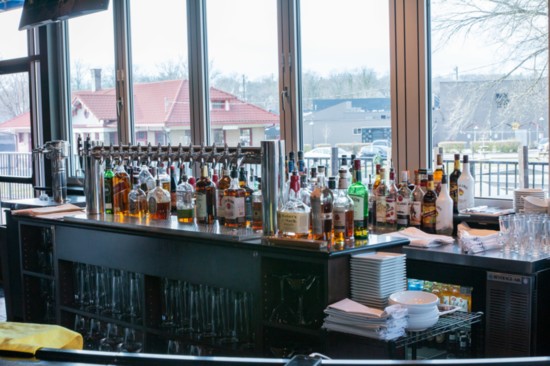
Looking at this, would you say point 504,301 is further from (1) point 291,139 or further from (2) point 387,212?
(1) point 291,139

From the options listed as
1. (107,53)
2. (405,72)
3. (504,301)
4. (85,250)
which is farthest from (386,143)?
(107,53)

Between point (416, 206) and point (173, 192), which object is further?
point (173, 192)

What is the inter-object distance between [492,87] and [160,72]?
3.10 meters

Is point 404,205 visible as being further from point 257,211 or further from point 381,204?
point 257,211

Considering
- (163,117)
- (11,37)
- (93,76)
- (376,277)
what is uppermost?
(11,37)

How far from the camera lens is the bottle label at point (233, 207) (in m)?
3.33

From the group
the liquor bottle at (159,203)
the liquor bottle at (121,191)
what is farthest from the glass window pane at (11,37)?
the liquor bottle at (159,203)

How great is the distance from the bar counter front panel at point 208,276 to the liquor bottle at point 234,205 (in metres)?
0.09

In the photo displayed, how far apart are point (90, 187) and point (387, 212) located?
174cm

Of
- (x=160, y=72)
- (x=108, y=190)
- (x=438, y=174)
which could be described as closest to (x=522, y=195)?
(x=438, y=174)

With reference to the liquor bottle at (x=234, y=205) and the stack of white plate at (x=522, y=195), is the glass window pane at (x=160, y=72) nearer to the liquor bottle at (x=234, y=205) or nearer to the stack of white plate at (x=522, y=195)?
the liquor bottle at (x=234, y=205)

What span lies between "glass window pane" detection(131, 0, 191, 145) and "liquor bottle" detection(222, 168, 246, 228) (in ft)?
8.74

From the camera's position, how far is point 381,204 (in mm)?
3990

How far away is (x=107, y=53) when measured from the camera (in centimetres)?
670
